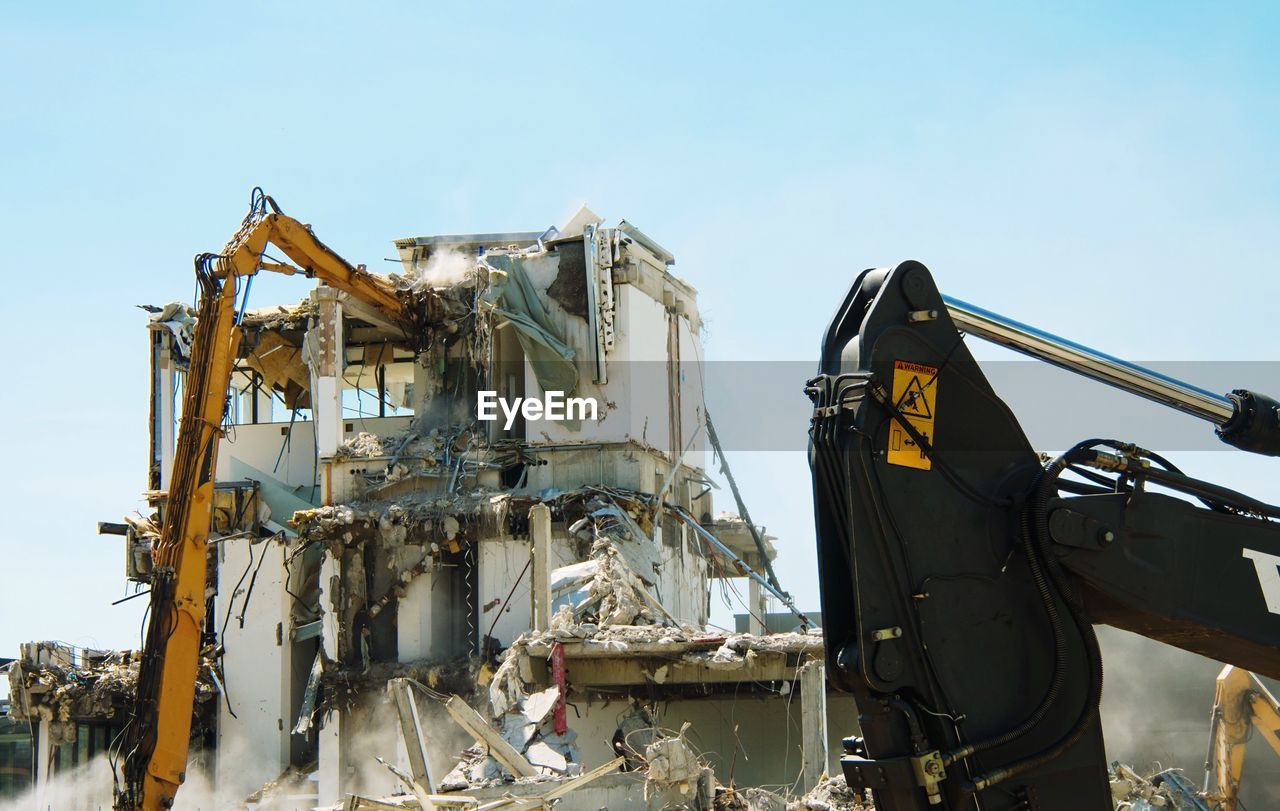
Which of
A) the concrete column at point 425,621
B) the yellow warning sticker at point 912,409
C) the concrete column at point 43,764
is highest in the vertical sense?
the yellow warning sticker at point 912,409

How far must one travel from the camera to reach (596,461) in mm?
26453

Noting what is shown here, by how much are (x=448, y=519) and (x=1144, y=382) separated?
19.5 metres

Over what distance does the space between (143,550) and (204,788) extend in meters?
4.54

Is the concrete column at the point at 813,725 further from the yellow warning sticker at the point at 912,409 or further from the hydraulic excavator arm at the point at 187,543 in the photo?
the yellow warning sticker at the point at 912,409

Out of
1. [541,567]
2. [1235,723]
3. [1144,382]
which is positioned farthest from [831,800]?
[1144,382]

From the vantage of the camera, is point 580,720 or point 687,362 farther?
point 687,362

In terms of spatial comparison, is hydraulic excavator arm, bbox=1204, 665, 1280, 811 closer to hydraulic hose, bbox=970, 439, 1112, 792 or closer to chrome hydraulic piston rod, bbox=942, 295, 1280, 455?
chrome hydraulic piston rod, bbox=942, 295, 1280, 455

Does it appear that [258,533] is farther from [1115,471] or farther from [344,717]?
[1115,471]

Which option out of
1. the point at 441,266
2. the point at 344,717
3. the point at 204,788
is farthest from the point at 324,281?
the point at 204,788

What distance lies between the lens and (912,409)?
599cm

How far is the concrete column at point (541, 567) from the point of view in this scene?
1802 centimetres

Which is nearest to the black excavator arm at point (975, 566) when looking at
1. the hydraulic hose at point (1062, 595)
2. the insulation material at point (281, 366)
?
the hydraulic hose at point (1062, 595)

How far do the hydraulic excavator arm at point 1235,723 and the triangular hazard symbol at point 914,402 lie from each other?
1264 centimetres

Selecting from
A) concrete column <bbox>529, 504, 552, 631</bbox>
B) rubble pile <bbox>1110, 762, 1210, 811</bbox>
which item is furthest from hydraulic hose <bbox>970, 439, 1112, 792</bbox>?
concrete column <bbox>529, 504, 552, 631</bbox>
